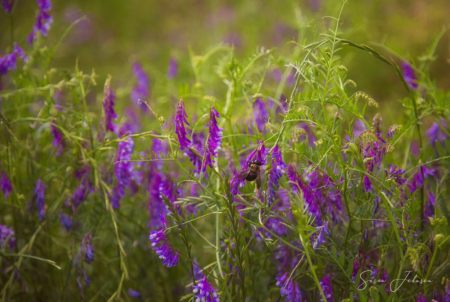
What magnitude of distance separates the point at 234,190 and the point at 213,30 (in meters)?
3.65

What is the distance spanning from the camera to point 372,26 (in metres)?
3.89

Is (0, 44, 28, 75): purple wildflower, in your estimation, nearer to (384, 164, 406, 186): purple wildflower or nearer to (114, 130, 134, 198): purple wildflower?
(114, 130, 134, 198): purple wildflower

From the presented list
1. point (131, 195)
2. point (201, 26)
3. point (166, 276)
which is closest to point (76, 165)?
point (131, 195)

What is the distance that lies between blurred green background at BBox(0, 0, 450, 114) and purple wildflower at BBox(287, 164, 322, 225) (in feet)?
5.12

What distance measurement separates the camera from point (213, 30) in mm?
4320

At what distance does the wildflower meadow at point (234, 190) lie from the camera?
102 cm

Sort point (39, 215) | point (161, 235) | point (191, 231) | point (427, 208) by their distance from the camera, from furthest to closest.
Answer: point (191, 231) → point (39, 215) → point (427, 208) → point (161, 235)

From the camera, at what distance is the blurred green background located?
11.2 feet

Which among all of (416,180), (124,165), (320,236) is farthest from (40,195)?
(416,180)

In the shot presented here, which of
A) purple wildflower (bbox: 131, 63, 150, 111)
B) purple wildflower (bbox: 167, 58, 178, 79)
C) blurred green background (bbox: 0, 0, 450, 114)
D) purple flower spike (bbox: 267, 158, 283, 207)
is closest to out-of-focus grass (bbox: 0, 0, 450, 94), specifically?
blurred green background (bbox: 0, 0, 450, 114)

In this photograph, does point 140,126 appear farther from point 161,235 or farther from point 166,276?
point 161,235

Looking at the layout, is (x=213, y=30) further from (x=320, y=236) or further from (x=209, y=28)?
(x=320, y=236)

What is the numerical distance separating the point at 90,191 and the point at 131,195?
0.38 meters

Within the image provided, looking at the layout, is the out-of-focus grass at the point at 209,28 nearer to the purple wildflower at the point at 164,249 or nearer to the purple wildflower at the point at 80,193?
the purple wildflower at the point at 80,193
